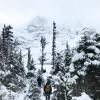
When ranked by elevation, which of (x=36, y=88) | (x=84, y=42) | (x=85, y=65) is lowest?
(x=36, y=88)

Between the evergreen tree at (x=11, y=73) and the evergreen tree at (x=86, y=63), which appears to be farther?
the evergreen tree at (x=11, y=73)

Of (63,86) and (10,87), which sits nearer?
(63,86)

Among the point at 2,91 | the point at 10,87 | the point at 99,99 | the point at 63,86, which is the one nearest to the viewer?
the point at 99,99

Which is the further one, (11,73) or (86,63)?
(11,73)

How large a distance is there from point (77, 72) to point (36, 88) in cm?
1522

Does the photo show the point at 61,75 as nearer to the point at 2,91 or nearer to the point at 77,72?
the point at 2,91

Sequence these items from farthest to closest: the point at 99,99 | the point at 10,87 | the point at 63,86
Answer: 1. the point at 10,87
2. the point at 63,86
3. the point at 99,99

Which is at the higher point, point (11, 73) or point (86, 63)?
point (86, 63)

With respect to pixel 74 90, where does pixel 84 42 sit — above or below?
above

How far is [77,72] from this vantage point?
20250 millimetres

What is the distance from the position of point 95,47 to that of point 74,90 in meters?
2.77

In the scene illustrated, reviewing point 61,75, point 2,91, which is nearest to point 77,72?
point 2,91

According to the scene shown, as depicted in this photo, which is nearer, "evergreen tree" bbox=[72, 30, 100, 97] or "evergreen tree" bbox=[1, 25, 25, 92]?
"evergreen tree" bbox=[72, 30, 100, 97]

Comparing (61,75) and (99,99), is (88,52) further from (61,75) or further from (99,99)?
(61,75)
